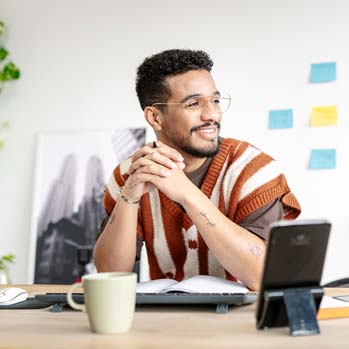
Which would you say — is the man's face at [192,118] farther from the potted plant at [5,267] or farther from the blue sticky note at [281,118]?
the potted plant at [5,267]

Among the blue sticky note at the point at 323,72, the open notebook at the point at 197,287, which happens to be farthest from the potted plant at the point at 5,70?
the open notebook at the point at 197,287

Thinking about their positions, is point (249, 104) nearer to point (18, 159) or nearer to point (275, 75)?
point (275, 75)

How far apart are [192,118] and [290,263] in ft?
2.80

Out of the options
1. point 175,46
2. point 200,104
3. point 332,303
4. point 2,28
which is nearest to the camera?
point 332,303

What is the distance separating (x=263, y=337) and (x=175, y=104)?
0.95 metres

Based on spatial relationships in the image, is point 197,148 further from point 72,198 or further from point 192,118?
point 72,198

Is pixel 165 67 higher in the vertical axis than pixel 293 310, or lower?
higher

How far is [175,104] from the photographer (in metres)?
1.57

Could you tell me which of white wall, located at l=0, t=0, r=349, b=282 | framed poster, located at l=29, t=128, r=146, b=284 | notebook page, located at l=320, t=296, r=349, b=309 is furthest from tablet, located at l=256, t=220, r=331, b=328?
framed poster, located at l=29, t=128, r=146, b=284

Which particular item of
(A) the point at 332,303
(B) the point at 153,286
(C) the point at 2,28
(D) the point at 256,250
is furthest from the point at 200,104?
(C) the point at 2,28

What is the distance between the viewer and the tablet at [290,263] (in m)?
0.70

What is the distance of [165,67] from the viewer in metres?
1.61

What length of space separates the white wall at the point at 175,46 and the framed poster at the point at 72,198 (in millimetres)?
77

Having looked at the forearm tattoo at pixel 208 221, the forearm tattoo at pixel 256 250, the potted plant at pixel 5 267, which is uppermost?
the forearm tattoo at pixel 208 221
